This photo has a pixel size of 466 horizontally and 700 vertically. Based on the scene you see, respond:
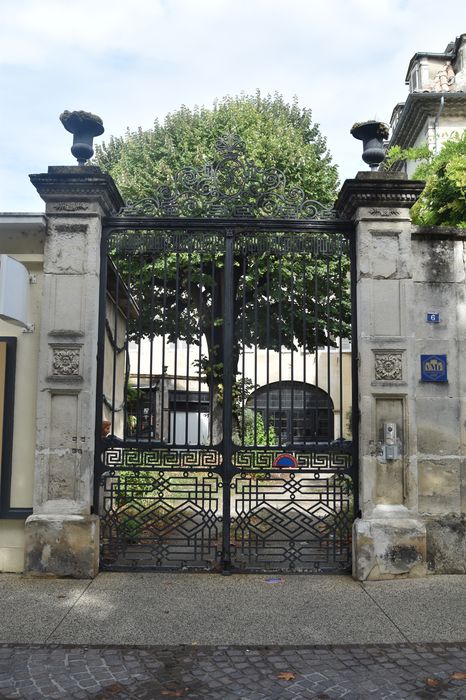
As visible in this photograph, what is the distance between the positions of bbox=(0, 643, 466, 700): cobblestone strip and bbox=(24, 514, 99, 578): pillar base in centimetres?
147

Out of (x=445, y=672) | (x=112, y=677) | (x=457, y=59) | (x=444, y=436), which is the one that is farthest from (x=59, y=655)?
(x=457, y=59)

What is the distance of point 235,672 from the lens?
3.67 m

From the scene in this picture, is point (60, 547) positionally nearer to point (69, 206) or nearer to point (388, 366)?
point (69, 206)

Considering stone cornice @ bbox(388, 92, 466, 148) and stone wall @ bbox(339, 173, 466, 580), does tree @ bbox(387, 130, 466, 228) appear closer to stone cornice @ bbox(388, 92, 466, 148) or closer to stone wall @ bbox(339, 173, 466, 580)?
stone wall @ bbox(339, 173, 466, 580)

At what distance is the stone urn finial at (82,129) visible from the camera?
600cm

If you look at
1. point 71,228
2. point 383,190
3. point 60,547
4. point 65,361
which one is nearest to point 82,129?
point 71,228

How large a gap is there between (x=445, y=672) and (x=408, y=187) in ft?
14.0

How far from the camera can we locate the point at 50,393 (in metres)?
5.71

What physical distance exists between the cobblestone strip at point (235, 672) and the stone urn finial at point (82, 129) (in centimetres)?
452

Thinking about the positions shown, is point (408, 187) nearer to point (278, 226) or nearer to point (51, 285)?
point (278, 226)

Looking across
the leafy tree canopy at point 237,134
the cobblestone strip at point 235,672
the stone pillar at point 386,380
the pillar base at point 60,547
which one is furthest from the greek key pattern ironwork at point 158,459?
the leafy tree canopy at point 237,134

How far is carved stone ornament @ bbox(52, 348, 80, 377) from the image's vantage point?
5707 millimetres

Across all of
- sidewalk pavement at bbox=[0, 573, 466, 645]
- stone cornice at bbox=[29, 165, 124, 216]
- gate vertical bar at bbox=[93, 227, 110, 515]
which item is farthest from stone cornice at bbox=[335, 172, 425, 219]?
sidewalk pavement at bbox=[0, 573, 466, 645]

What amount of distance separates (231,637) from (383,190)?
4.25 meters
